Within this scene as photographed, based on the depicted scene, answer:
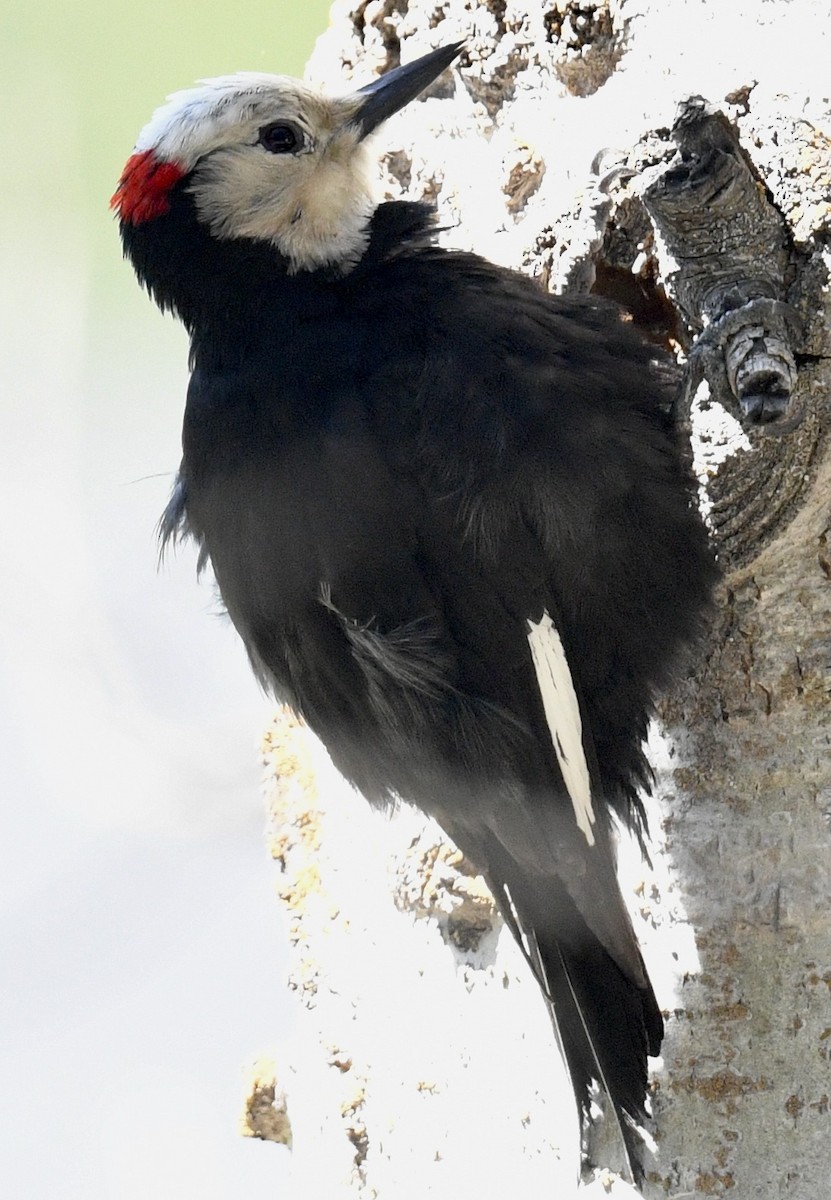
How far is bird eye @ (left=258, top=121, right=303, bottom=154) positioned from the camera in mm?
1758

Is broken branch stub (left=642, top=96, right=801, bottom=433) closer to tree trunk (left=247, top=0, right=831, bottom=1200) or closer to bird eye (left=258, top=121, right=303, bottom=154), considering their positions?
tree trunk (left=247, top=0, right=831, bottom=1200)

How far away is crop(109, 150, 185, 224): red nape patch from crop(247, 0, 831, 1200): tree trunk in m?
0.29

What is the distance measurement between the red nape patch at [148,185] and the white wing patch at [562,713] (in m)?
0.74

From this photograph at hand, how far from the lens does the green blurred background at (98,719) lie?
0.94 m

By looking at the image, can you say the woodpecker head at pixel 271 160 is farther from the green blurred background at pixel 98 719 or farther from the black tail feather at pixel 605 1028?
the black tail feather at pixel 605 1028

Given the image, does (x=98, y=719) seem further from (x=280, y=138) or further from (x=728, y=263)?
(x=280, y=138)

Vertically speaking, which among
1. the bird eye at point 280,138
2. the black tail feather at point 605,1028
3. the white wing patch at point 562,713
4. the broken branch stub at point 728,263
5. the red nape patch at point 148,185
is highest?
the bird eye at point 280,138

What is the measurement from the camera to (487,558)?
1400 mm

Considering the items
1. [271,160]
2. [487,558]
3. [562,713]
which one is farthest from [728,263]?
[271,160]

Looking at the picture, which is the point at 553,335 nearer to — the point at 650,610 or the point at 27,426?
the point at 650,610

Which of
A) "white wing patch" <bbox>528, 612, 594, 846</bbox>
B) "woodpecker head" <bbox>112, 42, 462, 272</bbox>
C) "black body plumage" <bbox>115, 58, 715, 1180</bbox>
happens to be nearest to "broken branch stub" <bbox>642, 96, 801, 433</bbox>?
"black body plumage" <bbox>115, 58, 715, 1180</bbox>

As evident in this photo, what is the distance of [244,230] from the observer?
5.61ft

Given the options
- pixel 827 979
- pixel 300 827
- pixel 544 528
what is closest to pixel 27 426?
pixel 544 528

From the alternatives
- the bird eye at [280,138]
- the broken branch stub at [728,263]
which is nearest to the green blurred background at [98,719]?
the bird eye at [280,138]
